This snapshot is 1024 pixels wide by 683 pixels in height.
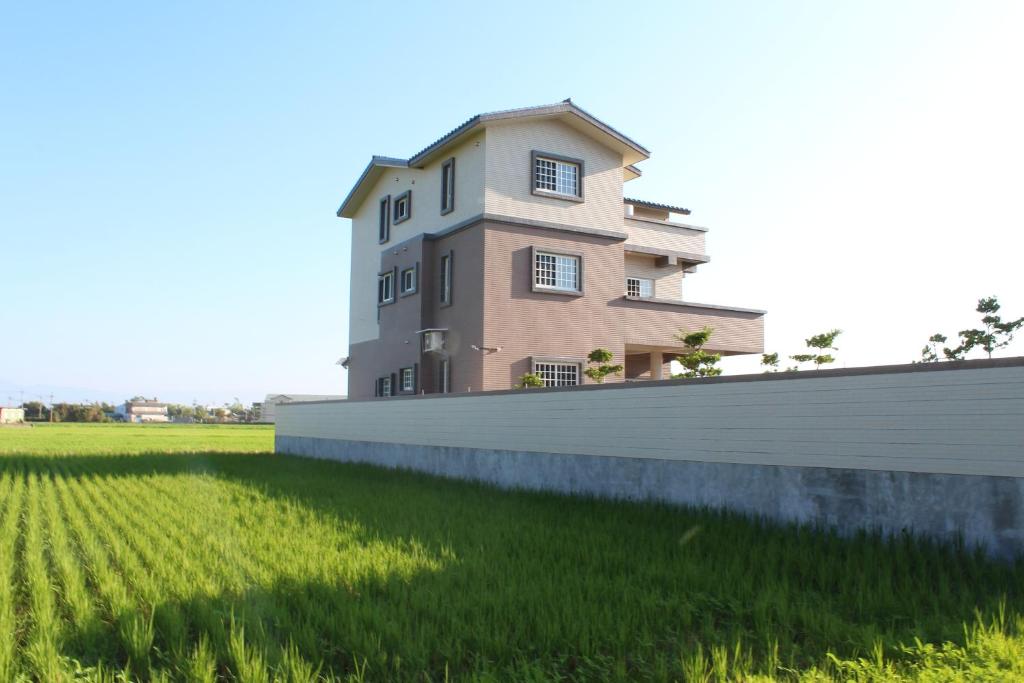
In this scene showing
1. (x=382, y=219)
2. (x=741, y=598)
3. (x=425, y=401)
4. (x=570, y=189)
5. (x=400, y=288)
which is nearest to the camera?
(x=741, y=598)

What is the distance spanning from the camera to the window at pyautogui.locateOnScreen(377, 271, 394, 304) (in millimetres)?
27562

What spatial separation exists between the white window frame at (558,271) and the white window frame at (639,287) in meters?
5.77

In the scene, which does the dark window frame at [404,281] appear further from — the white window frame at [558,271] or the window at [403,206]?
the white window frame at [558,271]

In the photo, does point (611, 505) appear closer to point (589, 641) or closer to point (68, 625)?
point (589, 641)

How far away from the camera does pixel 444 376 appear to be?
23594 mm

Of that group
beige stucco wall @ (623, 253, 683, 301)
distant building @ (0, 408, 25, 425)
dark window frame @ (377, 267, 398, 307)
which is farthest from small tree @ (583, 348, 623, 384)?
distant building @ (0, 408, 25, 425)

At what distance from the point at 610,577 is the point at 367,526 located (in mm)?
3896

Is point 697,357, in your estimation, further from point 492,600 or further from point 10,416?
point 10,416

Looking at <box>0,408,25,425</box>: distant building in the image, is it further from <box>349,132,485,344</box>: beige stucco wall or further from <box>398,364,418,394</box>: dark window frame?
<box>398,364,418,394</box>: dark window frame

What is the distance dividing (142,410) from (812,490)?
580ft

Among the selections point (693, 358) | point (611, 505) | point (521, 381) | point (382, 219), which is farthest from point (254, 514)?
point (382, 219)

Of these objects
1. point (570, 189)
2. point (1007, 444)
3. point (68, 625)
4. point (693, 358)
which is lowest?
point (68, 625)

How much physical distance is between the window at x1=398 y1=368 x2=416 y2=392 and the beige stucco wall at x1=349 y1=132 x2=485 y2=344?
353cm

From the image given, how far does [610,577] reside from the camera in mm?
7137
